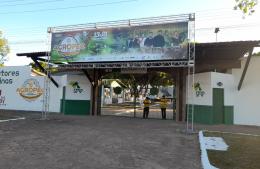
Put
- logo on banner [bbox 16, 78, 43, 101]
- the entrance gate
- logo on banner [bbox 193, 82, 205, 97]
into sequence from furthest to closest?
1. logo on banner [bbox 16, 78, 43, 101]
2. logo on banner [bbox 193, 82, 205, 97]
3. the entrance gate

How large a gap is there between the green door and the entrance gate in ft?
5.07

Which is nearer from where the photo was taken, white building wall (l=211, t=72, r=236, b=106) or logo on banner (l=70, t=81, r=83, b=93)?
white building wall (l=211, t=72, r=236, b=106)

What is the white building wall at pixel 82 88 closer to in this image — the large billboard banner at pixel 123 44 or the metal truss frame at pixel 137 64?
the metal truss frame at pixel 137 64

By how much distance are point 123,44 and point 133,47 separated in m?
0.68

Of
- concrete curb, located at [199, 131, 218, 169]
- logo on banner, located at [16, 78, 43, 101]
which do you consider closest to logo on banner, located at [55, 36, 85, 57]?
logo on banner, located at [16, 78, 43, 101]

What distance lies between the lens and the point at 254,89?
17578 millimetres

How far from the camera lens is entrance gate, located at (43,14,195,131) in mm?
15664

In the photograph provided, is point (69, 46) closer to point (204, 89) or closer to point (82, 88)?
point (82, 88)

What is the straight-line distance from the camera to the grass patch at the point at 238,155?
756cm

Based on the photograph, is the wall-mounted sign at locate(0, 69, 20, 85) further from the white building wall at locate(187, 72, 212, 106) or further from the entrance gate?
the white building wall at locate(187, 72, 212, 106)

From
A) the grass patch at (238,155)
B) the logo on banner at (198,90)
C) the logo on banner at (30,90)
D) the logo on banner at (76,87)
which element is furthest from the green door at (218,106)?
the logo on banner at (30,90)

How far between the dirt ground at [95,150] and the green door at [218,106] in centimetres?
553

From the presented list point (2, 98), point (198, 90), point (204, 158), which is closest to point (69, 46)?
point (198, 90)

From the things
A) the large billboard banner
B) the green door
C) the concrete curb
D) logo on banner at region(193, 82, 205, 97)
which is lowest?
the concrete curb
